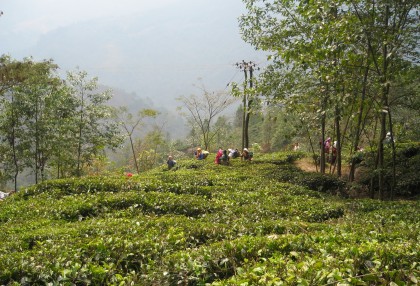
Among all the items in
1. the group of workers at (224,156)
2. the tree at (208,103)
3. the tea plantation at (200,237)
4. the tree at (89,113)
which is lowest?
the tea plantation at (200,237)

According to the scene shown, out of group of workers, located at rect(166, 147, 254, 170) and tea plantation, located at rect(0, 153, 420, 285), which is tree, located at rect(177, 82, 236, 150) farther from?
tea plantation, located at rect(0, 153, 420, 285)

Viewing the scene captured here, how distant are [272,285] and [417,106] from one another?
1040cm

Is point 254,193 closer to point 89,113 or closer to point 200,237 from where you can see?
point 200,237

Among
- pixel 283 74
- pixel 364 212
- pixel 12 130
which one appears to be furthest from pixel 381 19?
pixel 12 130

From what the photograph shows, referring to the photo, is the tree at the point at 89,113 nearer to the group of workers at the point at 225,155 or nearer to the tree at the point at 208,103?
the group of workers at the point at 225,155

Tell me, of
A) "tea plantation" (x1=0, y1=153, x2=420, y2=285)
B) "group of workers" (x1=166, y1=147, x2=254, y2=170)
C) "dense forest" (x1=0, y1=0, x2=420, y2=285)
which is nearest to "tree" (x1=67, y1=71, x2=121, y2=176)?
"dense forest" (x1=0, y1=0, x2=420, y2=285)

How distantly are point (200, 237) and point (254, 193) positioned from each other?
486 centimetres

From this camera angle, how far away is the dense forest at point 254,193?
533cm

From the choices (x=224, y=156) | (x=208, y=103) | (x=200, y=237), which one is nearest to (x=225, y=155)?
(x=224, y=156)

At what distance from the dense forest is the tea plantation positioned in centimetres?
3

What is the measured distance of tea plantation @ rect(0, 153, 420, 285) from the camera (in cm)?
459

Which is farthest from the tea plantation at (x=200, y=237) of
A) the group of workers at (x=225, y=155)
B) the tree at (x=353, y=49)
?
the group of workers at (x=225, y=155)

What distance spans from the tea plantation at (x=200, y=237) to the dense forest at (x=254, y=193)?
0.03 m

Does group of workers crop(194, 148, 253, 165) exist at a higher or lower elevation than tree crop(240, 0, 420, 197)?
lower
